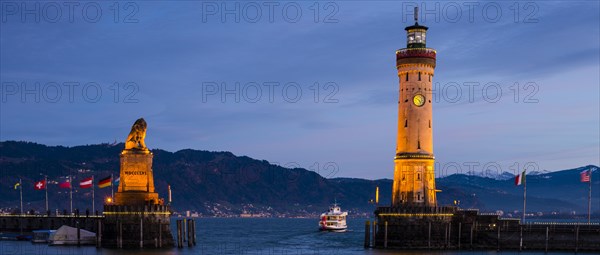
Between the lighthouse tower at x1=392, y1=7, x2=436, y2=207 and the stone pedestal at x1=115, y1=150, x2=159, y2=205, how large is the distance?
29520 mm

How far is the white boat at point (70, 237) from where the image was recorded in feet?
428

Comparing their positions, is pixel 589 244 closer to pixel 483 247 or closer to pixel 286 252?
pixel 483 247

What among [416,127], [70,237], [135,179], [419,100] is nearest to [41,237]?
[70,237]

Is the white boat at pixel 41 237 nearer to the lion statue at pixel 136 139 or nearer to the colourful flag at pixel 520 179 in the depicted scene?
the lion statue at pixel 136 139

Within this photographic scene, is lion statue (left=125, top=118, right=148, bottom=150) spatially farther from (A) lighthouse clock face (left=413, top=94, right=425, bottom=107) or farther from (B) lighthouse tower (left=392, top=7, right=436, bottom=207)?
(A) lighthouse clock face (left=413, top=94, right=425, bottom=107)

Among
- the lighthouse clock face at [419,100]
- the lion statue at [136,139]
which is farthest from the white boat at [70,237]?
the lighthouse clock face at [419,100]

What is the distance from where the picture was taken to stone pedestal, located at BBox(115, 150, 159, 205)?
117125mm

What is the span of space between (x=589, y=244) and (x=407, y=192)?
2106 cm

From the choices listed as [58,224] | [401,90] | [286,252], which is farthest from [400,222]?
[58,224]

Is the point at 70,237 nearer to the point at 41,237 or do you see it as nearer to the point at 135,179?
Answer: the point at 41,237

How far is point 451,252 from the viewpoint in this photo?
10869cm

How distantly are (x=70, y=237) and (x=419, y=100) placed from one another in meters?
50.4

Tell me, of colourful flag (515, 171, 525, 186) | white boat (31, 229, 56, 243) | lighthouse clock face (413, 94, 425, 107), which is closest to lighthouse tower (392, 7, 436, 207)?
lighthouse clock face (413, 94, 425, 107)

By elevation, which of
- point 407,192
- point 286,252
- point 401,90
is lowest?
point 286,252
